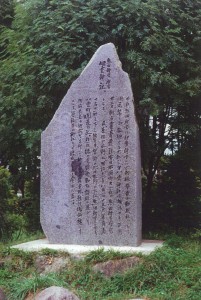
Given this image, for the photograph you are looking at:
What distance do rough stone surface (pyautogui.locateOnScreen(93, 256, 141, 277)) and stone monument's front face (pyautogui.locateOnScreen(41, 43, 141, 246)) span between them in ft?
1.44

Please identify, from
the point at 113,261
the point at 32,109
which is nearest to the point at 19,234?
the point at 32,109

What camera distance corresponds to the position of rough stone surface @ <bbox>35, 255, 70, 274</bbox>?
5.26 meters

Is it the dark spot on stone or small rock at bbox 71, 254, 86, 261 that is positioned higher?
the dark spot on stone

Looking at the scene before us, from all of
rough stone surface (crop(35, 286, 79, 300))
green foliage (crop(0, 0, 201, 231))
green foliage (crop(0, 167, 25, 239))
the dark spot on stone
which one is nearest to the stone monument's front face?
the dark spot on stone

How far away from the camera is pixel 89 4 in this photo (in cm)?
690

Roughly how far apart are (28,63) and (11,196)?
79.8 inches

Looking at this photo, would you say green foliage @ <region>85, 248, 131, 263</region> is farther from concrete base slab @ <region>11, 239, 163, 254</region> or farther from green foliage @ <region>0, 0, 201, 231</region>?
green foliage @ <region>0, 0, 201, 231</region>

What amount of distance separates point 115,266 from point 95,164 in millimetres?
1218

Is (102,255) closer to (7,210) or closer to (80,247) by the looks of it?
(80,247)

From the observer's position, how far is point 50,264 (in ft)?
17.4

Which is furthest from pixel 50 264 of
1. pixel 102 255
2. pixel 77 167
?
pixel 77 167

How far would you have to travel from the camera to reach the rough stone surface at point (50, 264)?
17.3 feet

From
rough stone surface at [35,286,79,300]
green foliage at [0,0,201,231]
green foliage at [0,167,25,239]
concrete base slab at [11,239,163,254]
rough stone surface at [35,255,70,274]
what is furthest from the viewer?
green foliage at [0,167,25,239]

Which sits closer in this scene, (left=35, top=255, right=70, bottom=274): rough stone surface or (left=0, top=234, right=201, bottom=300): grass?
(left=0, top=234, right=201, bottom=300): grass
